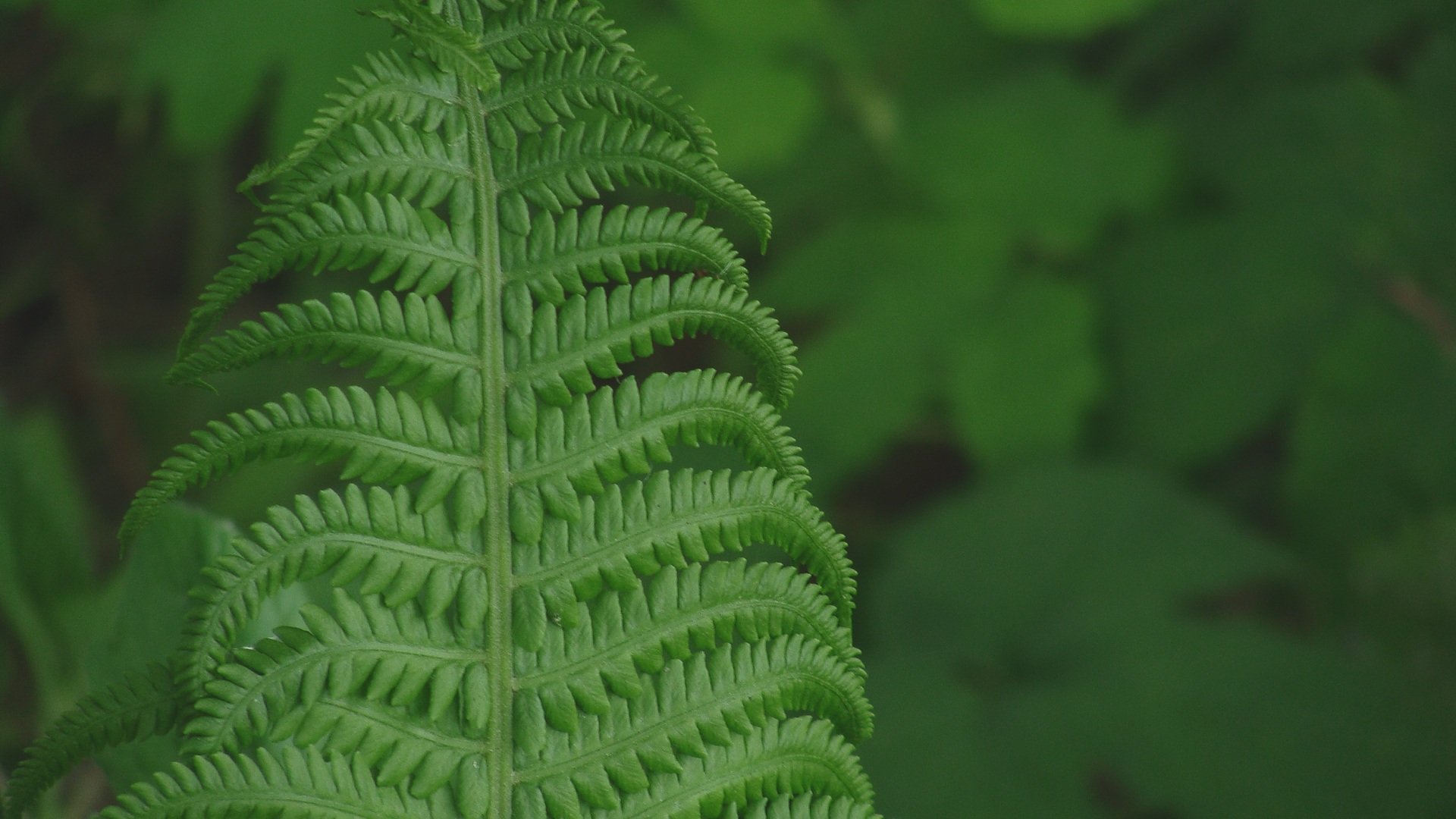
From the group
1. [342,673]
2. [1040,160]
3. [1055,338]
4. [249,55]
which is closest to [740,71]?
[1040,160]

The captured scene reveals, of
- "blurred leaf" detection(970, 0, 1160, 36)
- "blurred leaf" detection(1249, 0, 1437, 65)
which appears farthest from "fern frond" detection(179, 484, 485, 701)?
"blurred leaf" detection(1249, 0, 1437, 65)

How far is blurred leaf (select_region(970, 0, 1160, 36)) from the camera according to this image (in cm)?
256

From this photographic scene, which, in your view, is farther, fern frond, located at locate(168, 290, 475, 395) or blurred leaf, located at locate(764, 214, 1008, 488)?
blurred leaf, located at locate(764, 214, 1008, 488)

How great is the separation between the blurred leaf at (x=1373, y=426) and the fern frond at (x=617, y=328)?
2.09m

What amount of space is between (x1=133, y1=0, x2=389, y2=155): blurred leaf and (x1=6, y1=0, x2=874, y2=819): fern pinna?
170 cm

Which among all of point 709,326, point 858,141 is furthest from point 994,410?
point 709,326

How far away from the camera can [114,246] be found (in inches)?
133

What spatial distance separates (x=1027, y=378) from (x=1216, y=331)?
465 mm

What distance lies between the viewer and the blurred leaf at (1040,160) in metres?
2.82

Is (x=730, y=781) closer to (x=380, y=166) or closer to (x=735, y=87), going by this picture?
(x=380, y=166)

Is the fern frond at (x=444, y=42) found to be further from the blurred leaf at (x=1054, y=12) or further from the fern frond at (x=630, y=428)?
the blurred leaf at (x=1054, y=12)

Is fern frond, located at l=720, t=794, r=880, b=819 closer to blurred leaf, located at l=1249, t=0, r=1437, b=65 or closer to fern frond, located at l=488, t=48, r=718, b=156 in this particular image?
fern frond, located at l=488, t=48, r=718, b=156

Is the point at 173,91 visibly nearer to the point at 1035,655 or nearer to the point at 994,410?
the point at 994,410

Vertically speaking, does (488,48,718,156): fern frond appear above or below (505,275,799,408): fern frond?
above
